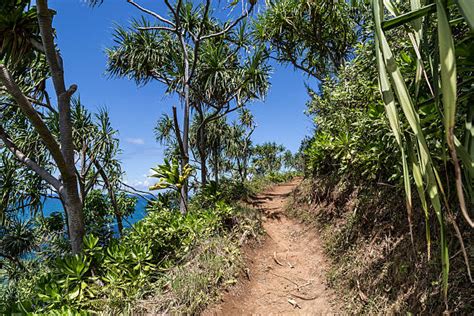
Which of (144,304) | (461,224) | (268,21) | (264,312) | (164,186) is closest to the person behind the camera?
(461,224)

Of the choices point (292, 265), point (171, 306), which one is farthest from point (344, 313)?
point (171, 306)

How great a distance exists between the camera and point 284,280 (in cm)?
350

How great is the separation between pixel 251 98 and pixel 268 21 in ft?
7.66

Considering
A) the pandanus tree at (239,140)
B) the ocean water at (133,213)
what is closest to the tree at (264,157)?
the pandanus tree at (239,140)

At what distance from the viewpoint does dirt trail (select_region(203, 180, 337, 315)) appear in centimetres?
289

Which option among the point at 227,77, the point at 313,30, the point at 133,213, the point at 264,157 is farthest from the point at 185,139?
the point at 264,157

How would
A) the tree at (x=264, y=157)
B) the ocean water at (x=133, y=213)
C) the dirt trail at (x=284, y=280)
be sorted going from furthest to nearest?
1. the tree at (x=264, y=157)
2. the ocean water at (x=133, y=213)
3. the dirt trail at (x=284, y=280)

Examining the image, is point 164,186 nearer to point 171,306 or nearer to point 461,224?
point 171,306

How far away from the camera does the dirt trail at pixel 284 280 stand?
9.49 feet

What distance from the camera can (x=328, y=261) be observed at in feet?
11.3

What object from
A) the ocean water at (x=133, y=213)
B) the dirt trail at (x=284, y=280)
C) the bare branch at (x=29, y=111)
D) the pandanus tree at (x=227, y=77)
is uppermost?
the pandanus tree at (x=227, y=77)

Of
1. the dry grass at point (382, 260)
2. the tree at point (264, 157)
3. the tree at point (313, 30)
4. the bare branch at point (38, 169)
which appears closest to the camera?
the dry grass at point (382, 260)

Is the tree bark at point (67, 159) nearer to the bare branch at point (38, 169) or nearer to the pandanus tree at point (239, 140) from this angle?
the bare branch at point (38, 169)

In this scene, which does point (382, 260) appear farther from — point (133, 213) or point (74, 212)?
point (133, 213)
